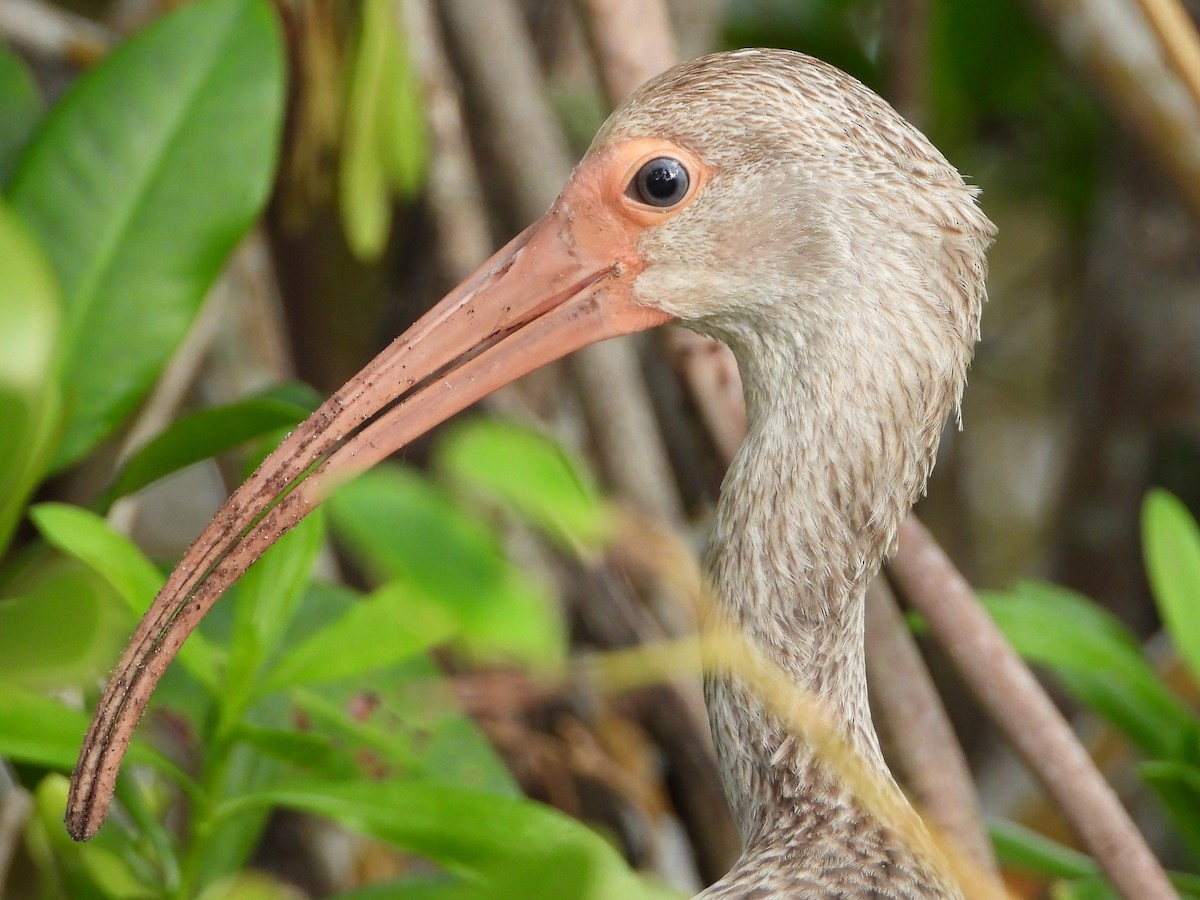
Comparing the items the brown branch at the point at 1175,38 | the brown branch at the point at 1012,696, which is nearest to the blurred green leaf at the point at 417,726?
the brown branch at the point at 1012,696

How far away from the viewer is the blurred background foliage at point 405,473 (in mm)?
1502

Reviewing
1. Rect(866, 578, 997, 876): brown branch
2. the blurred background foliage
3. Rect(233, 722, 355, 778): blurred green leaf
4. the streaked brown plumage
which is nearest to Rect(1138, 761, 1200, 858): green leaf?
the blurred background foliage

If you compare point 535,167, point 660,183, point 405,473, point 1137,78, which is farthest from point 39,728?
point 1137,78

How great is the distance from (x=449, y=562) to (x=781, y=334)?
33.9 inches

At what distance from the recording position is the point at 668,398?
11.3ft

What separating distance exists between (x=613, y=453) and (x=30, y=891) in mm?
1222

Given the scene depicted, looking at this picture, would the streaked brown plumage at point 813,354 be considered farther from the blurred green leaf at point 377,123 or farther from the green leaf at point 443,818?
the blurred green leaf at point 377,123

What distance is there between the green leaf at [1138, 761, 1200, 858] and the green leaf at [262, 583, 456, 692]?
925mm

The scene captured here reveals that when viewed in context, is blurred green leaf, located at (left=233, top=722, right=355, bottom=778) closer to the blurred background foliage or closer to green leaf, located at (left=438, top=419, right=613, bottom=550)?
the blurred background foliage

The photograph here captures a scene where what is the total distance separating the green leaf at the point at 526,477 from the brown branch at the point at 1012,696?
41.2 inches

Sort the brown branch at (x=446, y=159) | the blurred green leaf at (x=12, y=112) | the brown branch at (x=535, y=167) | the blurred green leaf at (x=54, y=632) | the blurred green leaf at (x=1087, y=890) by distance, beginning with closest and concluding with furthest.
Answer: the blurred green leaf at (x=54, y=632) < the blurred green leaf at (x=1087, y=890) < the blurred green leaf at (x=12, y=112) < the brown branch at (x=446, y=159) < the brown branch at (x=535, y=167)

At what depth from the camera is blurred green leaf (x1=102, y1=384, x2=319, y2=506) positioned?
180 cm

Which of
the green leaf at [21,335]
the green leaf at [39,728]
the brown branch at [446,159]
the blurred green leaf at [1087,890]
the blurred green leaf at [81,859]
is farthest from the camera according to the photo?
the brown branch at [446,159]

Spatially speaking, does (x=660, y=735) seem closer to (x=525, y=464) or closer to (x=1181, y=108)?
(x=1181, y=108)
